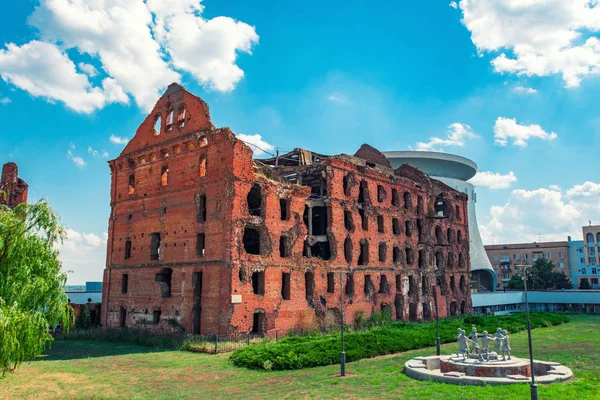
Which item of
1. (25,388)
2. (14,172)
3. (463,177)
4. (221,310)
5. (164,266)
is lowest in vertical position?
(25,388)

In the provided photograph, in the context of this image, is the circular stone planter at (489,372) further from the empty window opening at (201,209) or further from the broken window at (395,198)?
the broken window at (395,198)

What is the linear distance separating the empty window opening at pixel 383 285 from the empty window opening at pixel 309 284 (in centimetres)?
822

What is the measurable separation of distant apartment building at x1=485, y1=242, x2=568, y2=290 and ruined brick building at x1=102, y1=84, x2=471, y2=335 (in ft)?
197

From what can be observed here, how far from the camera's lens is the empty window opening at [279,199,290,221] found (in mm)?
31436

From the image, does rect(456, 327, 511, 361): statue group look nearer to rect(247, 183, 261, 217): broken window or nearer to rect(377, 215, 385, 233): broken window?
rect(247, 183, 261, 217): broken window

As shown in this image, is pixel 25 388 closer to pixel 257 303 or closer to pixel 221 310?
pixel 221 310

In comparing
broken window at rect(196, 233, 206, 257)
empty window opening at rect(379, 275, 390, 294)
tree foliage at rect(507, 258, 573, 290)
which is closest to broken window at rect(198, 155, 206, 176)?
broken window at rect(196, 233, 206, 257)

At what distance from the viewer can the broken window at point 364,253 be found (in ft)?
121

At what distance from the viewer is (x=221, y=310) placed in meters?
26.7

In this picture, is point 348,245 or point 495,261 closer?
point 348,245

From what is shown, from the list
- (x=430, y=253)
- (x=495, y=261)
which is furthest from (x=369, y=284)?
(x=495, y=261)

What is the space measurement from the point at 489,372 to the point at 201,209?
19.1 m

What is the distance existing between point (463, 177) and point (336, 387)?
58629mm

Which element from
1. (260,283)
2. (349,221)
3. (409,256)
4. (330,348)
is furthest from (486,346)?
(409,256)
